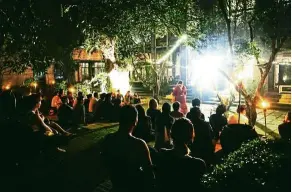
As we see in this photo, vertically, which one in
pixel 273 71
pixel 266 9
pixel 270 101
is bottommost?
pixel 270 101

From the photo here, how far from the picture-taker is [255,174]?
3357 millimetres

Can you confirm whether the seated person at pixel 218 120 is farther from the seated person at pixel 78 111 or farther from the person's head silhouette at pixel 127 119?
the seated person at pixel 78 111

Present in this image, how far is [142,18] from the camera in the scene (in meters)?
11.5

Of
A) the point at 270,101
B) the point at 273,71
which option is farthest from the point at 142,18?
the point at 273,71

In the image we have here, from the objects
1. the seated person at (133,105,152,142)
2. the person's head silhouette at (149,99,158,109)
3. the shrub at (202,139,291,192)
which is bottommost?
the seated person at (133,105,152,142)

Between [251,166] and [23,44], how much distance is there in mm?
9207

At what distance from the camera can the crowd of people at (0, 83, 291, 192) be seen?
3.44 meters

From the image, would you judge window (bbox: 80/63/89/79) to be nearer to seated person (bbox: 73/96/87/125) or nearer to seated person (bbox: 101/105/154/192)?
seated person (bbox: 73/96/87/125)

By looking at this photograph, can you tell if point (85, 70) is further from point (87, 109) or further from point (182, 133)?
A: point (182, 133)

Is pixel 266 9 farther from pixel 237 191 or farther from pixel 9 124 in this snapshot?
pixel 9 124

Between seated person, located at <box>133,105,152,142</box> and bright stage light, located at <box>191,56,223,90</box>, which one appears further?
bright stage light, located at <box>191,56,223,90</box>

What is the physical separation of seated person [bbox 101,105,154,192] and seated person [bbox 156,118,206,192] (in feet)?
0.92

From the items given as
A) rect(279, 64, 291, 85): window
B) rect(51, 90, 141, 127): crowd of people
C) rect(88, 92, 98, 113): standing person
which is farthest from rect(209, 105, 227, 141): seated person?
rect(279, 64, 291, 85): window

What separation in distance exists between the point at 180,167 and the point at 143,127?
17.9 feet
